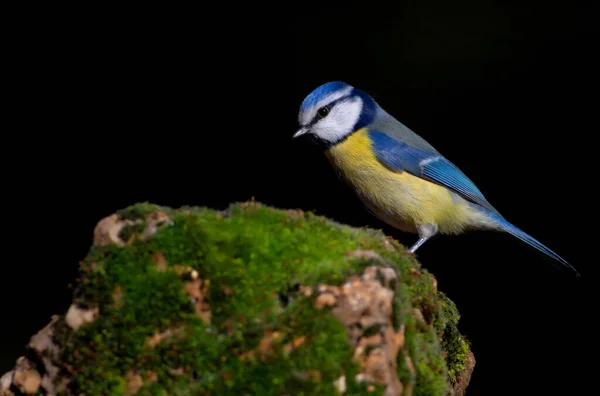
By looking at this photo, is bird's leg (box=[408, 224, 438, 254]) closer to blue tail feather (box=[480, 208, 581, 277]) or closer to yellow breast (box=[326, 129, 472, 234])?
yellow breast (box=[326, 129, 472, 234])

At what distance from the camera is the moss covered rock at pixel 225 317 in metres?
1.32

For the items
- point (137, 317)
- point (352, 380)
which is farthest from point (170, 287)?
point (352, 380)

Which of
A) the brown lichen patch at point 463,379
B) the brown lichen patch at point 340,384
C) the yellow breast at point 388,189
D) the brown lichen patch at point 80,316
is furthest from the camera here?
the yellow breast at point 388,189

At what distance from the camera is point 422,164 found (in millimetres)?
2809

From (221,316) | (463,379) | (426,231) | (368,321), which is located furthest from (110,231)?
(426,231)

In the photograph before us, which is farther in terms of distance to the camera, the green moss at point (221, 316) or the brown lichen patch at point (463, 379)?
the brown lichen patch at point (463, 379)

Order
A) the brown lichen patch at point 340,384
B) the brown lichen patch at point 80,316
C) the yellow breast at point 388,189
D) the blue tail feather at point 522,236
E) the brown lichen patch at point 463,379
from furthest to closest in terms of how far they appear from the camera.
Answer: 1. the blue tail feather at point 522,236
2. the yellow breast at point 388,189
3. the brown lichen patch at point 463,379
4. the brown lichen patch at point 80,316
5. the brown lichen patch at point 340,384

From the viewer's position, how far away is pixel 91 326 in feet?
4.57

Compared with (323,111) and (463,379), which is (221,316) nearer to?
(463,379)

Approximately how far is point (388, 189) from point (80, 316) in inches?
61.1

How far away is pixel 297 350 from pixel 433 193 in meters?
1.58

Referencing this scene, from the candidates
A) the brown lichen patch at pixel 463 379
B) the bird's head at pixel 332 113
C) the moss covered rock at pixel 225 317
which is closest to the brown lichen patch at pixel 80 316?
the moss covered rock at pixel 225 317

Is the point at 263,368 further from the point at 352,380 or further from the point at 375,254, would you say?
the point at 375,254

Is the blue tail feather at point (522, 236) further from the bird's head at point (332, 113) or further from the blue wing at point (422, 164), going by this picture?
the bird's head at point (332, 113)
